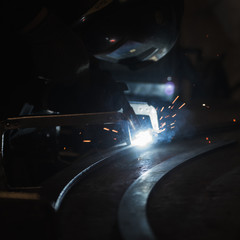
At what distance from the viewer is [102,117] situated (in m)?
1.65

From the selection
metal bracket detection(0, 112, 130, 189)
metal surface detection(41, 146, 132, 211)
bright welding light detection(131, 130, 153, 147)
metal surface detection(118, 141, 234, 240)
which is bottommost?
metal surface detection(118, 141, 234, 240)

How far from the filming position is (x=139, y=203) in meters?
1.17

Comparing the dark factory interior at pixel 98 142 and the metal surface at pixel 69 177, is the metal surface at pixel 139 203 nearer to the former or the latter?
the dark factory interior at pixel 98 142

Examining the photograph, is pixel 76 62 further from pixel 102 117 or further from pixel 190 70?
pixel 190 70

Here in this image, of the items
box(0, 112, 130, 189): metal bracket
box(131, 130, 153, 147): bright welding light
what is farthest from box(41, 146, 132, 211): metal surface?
box(0, 112, 130, 189): metal bracket

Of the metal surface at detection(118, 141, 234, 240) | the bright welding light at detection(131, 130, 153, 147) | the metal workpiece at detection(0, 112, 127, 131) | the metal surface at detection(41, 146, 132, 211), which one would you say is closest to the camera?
the metal surface at detection(118, 141, 234, 240)

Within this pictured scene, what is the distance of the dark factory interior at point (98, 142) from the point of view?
3.61ft

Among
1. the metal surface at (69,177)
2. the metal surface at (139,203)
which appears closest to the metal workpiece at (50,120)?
the metal surface at (69,177)

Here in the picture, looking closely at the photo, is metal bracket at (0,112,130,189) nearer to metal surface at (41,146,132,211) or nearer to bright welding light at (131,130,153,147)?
metal surface at (41,146,132,211)

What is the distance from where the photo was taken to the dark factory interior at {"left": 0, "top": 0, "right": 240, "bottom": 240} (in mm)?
1101

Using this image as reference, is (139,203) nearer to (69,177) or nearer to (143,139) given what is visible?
(69,177)

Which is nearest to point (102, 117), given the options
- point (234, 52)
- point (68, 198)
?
point (68, 198)

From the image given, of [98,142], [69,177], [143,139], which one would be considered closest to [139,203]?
[69,177]

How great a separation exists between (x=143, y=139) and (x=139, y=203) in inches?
38.7
